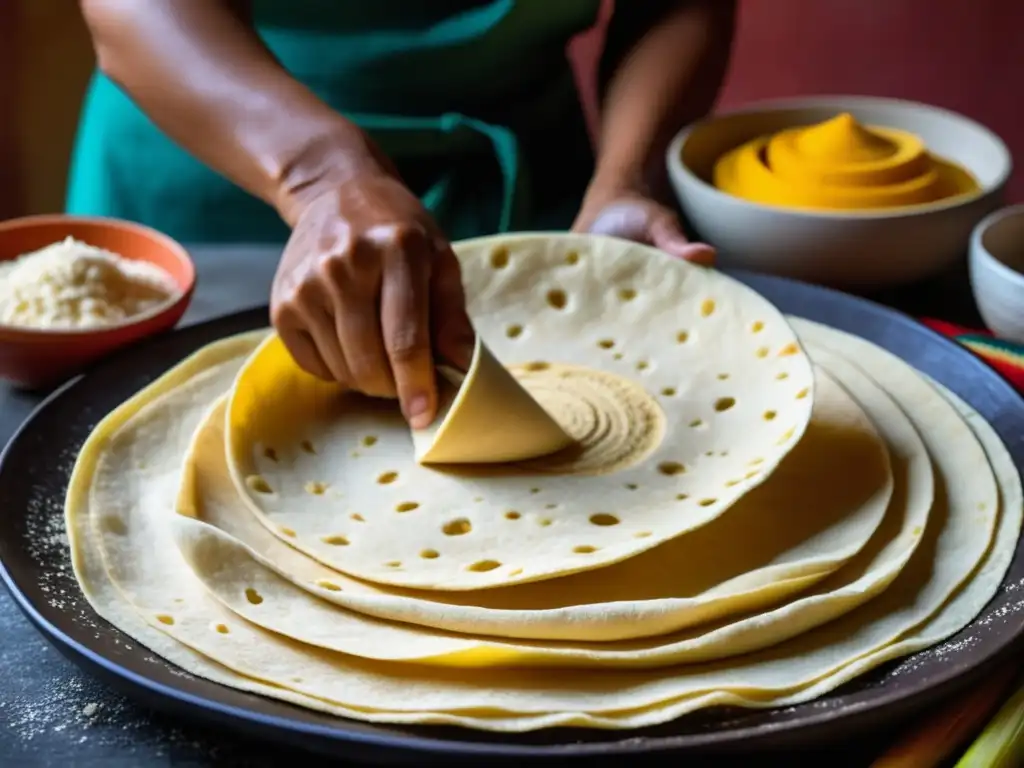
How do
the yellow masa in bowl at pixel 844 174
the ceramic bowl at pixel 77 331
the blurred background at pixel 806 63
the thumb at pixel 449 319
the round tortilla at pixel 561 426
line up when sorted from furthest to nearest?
the blurred background at pixel 806 63 < the yellow masa in bowl at pixel 844 174 < the ceramic bowl at pixel 77 331 < the thumb at pixel 449 319 < the round tortilla at pixel 561 426

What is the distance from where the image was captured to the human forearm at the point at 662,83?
1.30 m

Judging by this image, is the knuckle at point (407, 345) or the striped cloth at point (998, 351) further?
the striped cloth at point (998, 351)

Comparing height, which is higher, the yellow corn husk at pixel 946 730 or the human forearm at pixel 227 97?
the human forearm at pixel 227 97


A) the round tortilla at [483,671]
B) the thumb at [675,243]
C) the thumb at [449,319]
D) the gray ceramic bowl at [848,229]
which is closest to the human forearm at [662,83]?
the gray ceramic bowl at [848,229]

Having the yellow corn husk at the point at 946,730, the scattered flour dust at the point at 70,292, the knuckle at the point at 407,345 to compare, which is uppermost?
the knuckle at the point at 407,345

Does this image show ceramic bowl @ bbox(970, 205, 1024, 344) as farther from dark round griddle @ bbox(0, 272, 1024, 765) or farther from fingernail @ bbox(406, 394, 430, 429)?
fingernail @ bbox(406, 394, 430, 429)

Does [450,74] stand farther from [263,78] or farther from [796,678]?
A: [796,678]

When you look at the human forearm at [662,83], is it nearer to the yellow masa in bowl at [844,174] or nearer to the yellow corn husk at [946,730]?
the yellow masa in bowl at [844,174]

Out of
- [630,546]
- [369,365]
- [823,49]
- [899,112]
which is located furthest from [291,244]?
[823,49]

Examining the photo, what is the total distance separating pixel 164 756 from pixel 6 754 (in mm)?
86

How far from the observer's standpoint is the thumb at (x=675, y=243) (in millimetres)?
976

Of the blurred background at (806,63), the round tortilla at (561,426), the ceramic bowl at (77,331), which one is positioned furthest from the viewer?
the blurred background at (806,63)

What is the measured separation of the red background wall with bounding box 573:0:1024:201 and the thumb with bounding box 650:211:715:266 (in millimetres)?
1447

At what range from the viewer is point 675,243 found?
1031 mm
